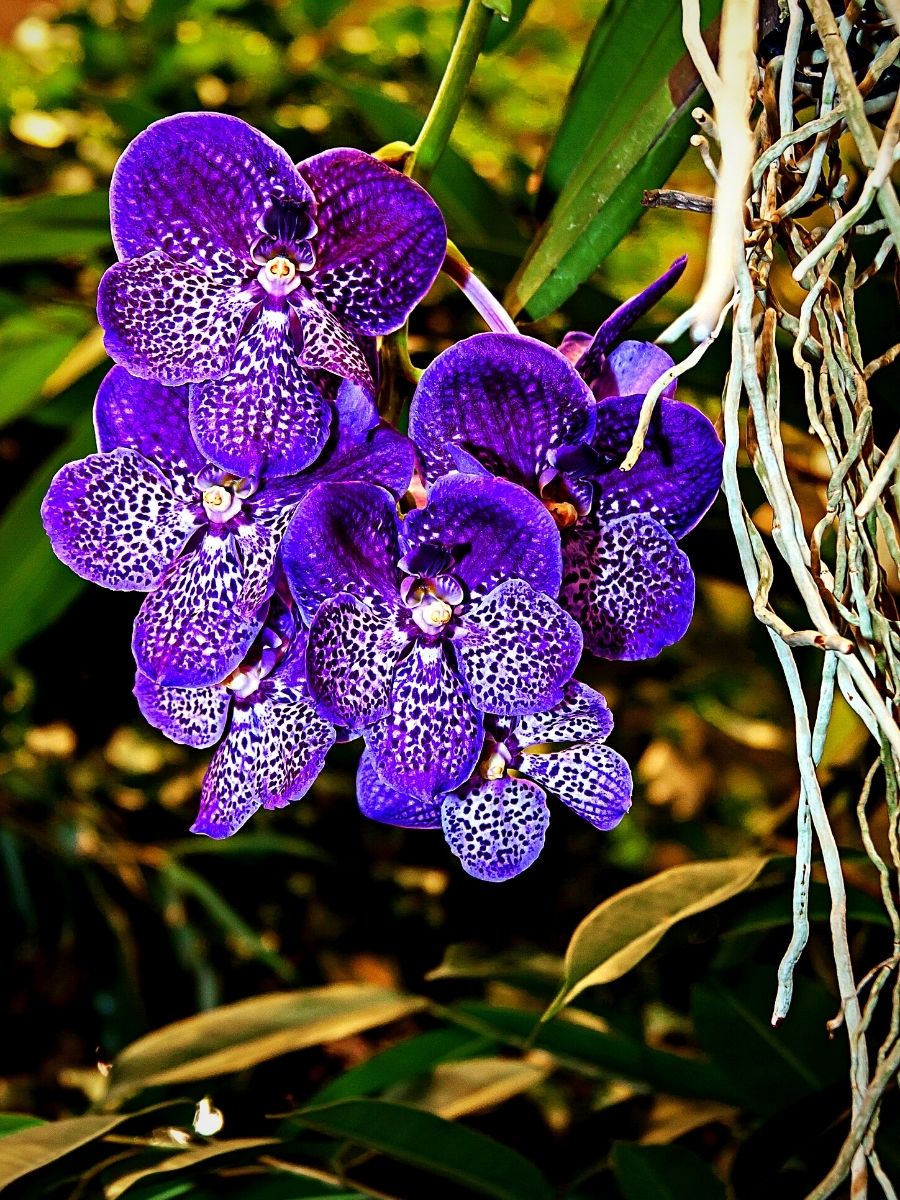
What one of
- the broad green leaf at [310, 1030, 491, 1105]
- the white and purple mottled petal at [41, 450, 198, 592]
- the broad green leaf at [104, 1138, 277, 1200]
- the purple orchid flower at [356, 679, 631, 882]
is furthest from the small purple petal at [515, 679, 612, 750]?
the broad green leaf at [310, 1030, 491, 1105]

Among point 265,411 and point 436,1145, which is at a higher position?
point 265,411

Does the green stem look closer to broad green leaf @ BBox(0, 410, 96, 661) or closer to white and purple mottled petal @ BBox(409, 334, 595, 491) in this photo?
white and purple mottled petal @ BBox(409, 334, 595, 491)

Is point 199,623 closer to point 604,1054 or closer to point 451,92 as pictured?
point 451,92

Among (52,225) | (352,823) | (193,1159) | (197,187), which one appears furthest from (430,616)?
(352,823)

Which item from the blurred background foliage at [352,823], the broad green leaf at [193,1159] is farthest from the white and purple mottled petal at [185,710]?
the blurred background foliage at [352,823]

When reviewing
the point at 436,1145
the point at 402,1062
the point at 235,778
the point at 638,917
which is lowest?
the point at 402,1062

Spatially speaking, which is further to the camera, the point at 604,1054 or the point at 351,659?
the point at 604,1054
